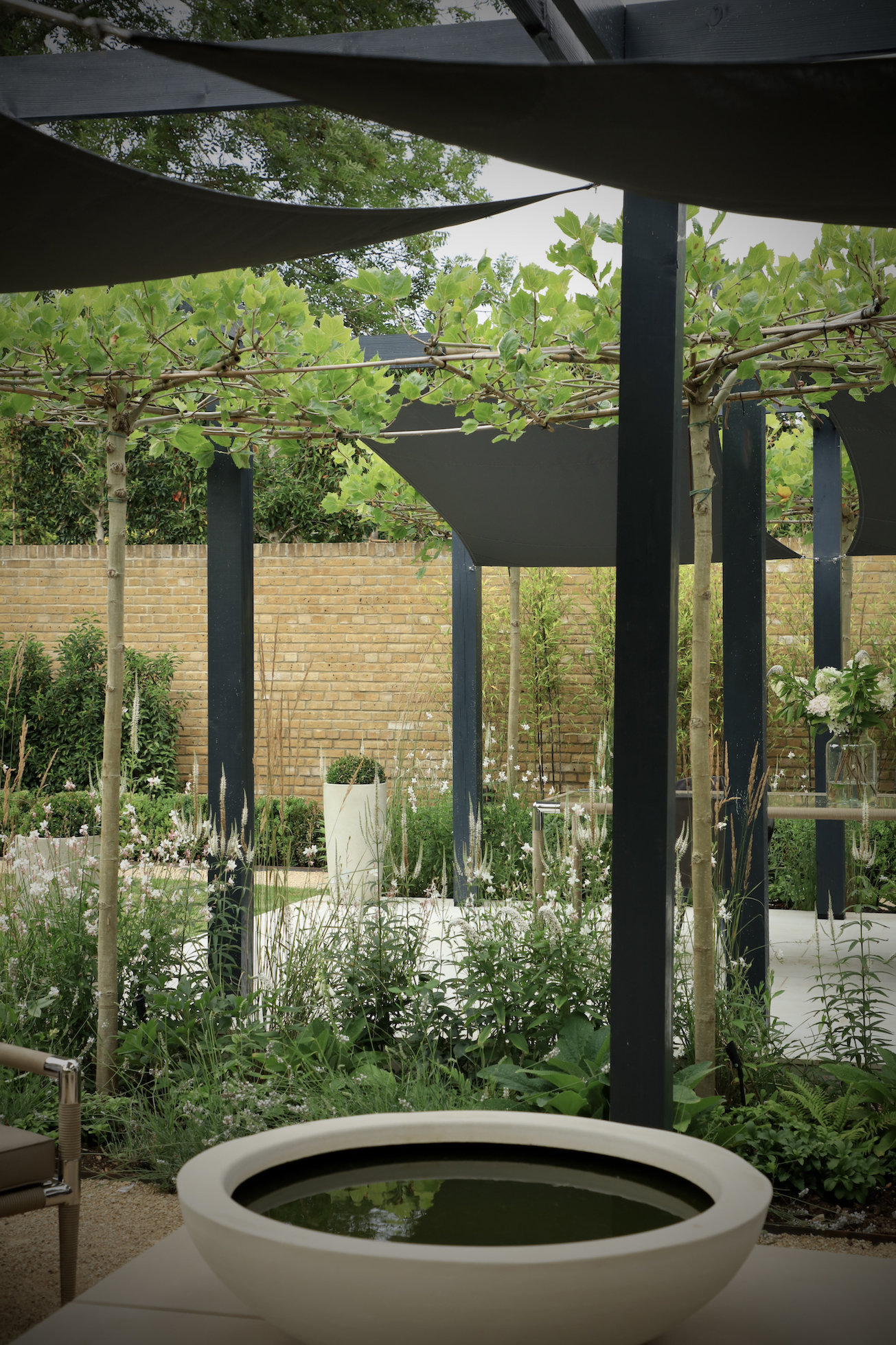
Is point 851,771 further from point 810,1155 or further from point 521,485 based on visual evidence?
point 810,1155

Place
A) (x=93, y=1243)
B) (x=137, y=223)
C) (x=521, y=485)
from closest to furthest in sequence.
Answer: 1. (x=137, y=223)
2. (x=93, y=1243)
3. (x=521, y=485)

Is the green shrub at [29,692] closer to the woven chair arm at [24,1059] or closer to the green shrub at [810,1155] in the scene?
the woven chair arm at [24,1059]

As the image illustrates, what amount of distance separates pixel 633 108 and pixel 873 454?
3689 millimetres

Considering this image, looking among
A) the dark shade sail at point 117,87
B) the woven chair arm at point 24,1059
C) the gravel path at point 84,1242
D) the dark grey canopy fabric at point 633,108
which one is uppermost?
the dark shade sail at point 117,87

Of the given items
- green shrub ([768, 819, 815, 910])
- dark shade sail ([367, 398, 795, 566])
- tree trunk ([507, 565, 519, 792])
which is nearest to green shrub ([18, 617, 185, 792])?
tree trunk ([507, 565, 519, 792])

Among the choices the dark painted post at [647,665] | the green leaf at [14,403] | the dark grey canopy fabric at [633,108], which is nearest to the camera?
the dark grey canopy fabric at [633,108]

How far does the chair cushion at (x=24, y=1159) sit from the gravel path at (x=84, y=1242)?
0.85ft

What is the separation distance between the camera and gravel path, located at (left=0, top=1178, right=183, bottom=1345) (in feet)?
7.82

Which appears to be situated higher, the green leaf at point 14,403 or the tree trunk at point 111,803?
the green leaf at point 14,403

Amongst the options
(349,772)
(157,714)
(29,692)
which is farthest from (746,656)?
(29,692)

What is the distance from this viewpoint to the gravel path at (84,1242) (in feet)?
7.82

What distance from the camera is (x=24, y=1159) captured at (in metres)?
2.25

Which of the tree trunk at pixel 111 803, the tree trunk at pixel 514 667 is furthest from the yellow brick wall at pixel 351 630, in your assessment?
the tree trunk at pixel 111 803

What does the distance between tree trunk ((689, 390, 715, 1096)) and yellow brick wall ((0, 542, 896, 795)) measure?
5.30 m
